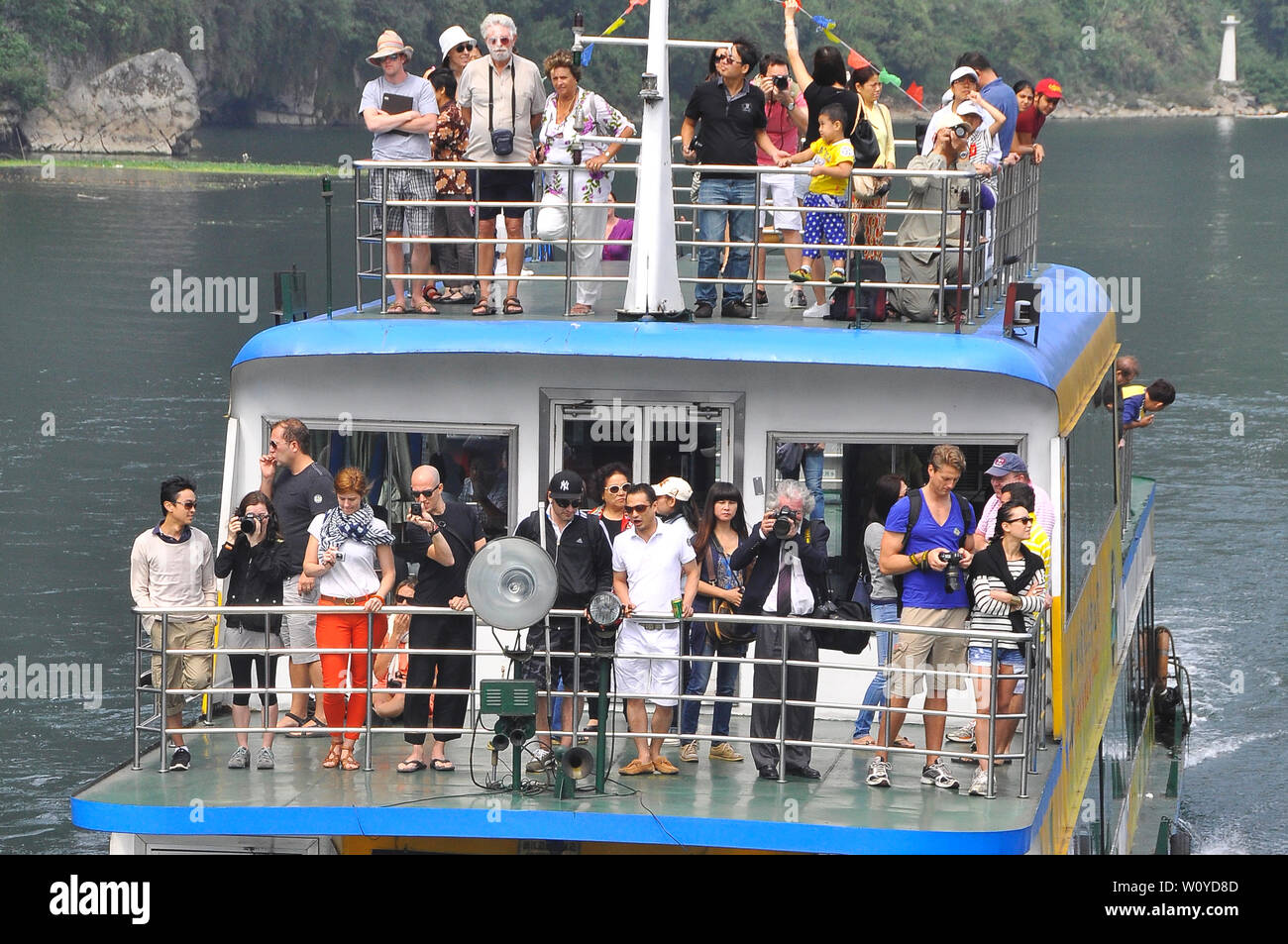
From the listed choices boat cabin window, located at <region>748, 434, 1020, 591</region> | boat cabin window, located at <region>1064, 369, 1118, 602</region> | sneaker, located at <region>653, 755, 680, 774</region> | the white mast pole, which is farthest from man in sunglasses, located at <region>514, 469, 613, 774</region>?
boat cabin window, located at <region>1064, 369, 1118, 602</region>

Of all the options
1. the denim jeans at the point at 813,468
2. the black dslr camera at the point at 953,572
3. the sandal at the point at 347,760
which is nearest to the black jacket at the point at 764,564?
the black dslr camera at the point at 953,572

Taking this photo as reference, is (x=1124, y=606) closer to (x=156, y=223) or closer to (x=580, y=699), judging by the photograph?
(x=580, y=699)

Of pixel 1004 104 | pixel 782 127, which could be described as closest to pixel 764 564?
pixel 782 127

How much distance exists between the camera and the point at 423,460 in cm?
1083

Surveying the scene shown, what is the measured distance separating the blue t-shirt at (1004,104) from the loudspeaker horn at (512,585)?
5.14 m

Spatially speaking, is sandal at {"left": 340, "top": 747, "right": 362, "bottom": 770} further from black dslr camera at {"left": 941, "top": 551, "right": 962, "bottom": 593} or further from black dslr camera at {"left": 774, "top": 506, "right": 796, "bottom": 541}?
black dslr camera at {"left": 941, "top": 551, "right": 962, "bottom": 593}

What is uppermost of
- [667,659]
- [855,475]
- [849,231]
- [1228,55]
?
[1228,55]

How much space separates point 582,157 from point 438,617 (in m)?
A: 2.97

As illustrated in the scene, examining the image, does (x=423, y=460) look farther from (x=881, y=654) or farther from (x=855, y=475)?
(x=881, y=654)

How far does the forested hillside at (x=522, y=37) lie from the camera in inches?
3602

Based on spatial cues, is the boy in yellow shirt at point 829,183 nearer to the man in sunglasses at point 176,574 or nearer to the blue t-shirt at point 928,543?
the blue t-shirt at point 928,543

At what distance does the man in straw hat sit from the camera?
11.3 m

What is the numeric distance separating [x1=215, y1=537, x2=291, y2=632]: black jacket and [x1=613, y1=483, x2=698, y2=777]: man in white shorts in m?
1.66
